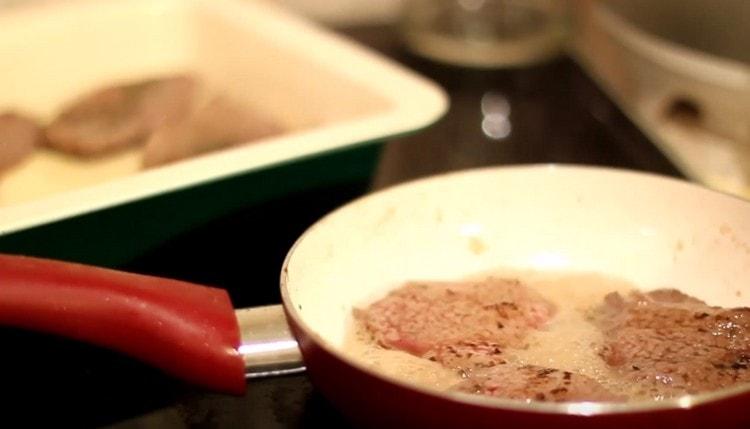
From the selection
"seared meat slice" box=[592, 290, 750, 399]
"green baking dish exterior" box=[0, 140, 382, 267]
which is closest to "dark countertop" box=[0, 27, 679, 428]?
"green baking dish exterior" box=[0, 140, 382, 267]

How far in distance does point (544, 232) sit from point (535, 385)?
19 centimetres

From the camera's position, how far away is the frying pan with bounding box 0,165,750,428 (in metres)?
0.50

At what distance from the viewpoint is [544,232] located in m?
0.61

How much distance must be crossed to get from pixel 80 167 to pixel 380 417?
0.42 m

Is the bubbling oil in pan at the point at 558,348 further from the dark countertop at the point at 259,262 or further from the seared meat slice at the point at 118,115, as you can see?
the seared meat slice at the point at 118,115

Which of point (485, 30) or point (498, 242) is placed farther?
point (485, 30)

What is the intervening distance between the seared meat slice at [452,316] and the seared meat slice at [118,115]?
0.30 metres

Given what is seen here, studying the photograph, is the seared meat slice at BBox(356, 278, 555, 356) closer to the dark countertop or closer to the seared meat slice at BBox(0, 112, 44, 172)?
the dark countertop

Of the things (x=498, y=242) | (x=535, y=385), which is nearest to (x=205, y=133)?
(x=498, y=242)

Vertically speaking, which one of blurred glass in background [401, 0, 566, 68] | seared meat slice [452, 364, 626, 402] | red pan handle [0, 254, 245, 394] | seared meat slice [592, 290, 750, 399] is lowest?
blurred glass in background [401, 0, 566, 68]

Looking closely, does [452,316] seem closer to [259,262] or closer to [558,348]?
[558,348]

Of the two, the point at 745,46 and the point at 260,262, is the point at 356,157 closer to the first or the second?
the point at 260,262

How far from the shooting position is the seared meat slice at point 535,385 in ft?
1.37

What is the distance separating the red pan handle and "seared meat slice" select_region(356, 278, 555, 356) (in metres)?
0.09
